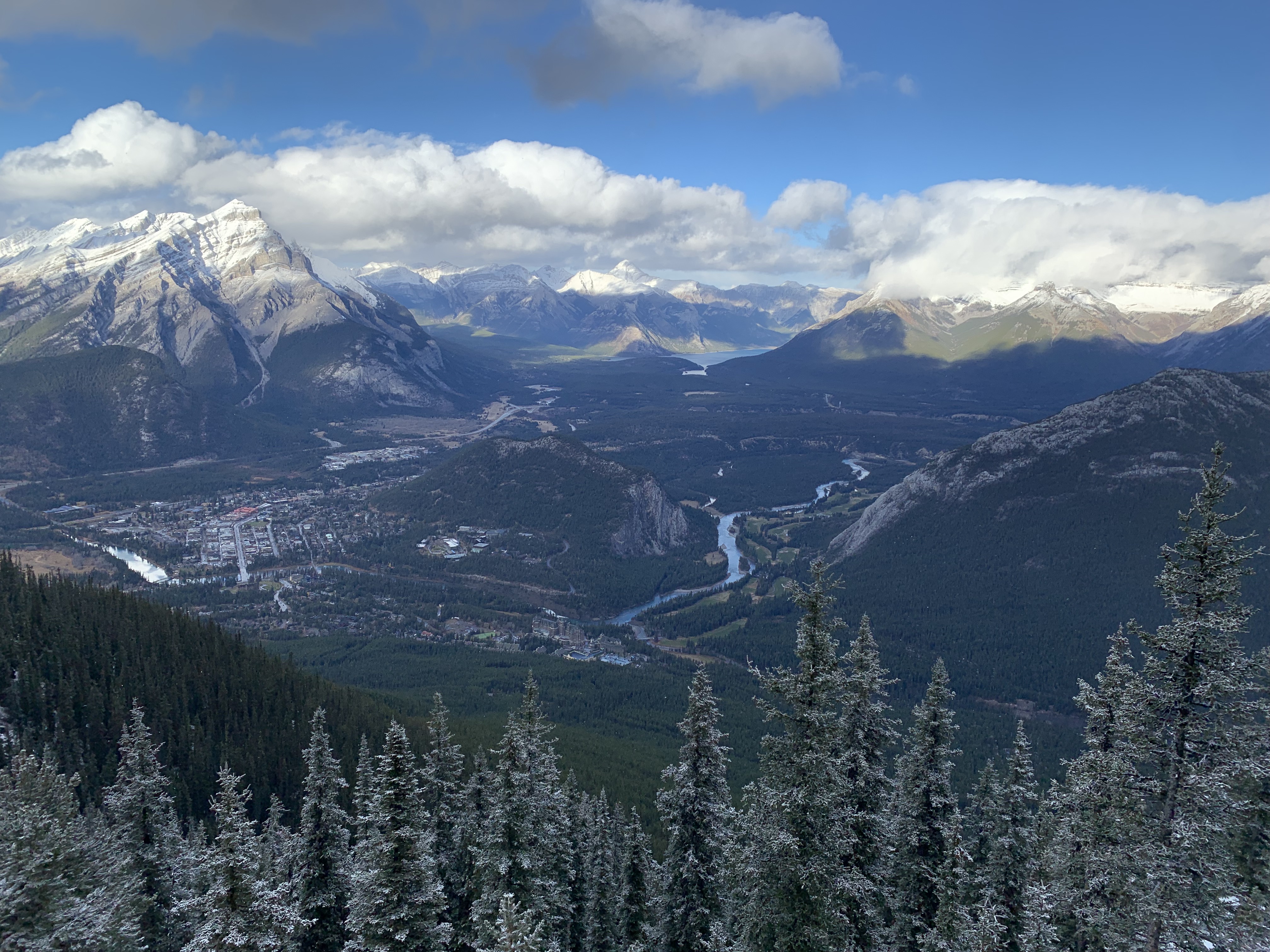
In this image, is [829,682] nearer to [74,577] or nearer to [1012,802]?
[1012,802]

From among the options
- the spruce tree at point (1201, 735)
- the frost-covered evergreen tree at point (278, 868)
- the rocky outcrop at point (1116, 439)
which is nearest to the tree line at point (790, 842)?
the spruce tree at point (1201, 735)

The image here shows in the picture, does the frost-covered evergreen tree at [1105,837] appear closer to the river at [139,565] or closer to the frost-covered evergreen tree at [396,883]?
the frost-covered evergreen tree at [396,883]

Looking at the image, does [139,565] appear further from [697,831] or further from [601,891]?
[697,831]

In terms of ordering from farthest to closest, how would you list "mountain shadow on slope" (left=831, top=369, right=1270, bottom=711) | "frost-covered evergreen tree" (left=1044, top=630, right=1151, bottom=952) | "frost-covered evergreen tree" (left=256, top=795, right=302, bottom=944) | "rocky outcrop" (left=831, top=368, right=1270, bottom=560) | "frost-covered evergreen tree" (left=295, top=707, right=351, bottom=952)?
"rocky outcrop" (left=831, top=368, right=1270, bottom=560)
"mountain shadow on slope" (left=831, top=369, right=1270, bottom=711)
"frost-covered evergreen tree" (left=295, top=707, right=351, bottom=952)
"frost-covered evergreen tree" (left=256, top=795, right=302, bottom=944)
"frost-covered evergreen tree" (left=1044, top=630, right=1151, bottom=952)

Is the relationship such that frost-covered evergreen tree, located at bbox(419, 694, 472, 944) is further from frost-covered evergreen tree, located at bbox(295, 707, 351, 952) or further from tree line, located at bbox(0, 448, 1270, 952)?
frost-covered evergreen tree, located at bbox(295, 707, 351, 952)

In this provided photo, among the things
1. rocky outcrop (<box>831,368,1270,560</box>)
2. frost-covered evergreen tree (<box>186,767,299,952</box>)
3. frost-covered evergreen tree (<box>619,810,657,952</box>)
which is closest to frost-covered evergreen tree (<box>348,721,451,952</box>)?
frost-covered evergreen tree (<box>186,767,299,952</box>)

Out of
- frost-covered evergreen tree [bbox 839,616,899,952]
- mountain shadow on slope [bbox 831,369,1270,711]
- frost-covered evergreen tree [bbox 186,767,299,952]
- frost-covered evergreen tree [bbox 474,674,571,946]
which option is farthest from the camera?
mountain shadow on slope [bbox 831,369,1270,711]
